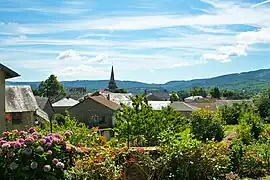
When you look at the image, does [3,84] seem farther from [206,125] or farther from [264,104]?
[264,104]

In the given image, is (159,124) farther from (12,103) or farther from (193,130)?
(12,103)

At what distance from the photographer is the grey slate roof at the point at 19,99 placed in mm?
25516

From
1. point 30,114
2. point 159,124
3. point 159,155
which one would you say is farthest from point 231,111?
point 159,155

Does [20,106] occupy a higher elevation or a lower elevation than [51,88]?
lower

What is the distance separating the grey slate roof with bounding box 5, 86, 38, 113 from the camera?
25.5 m

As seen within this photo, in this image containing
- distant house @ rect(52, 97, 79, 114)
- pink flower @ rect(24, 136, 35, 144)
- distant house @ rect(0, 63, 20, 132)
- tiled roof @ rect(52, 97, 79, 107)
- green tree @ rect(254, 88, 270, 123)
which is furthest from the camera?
tiled roof @ rect(52, 97, 79, 107)

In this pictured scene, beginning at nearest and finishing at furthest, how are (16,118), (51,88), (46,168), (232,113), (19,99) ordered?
(46,168) → (16,118) → (19,99) → (232,113) → (51,88)

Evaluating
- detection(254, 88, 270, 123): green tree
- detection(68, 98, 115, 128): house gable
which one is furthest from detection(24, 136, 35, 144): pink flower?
detection(68, 98, 115, 128): house gable

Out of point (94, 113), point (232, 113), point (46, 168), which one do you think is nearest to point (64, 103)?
point (94, 113)

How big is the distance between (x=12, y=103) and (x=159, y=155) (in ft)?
64.7

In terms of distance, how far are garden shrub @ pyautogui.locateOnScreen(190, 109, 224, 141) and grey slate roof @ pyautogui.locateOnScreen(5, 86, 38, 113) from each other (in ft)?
43.0

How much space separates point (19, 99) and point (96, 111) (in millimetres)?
22014

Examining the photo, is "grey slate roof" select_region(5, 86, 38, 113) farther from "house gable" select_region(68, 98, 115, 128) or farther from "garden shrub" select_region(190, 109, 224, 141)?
"house gable" select_region(68, 98, 115, 128)

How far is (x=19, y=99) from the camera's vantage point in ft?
86.9
